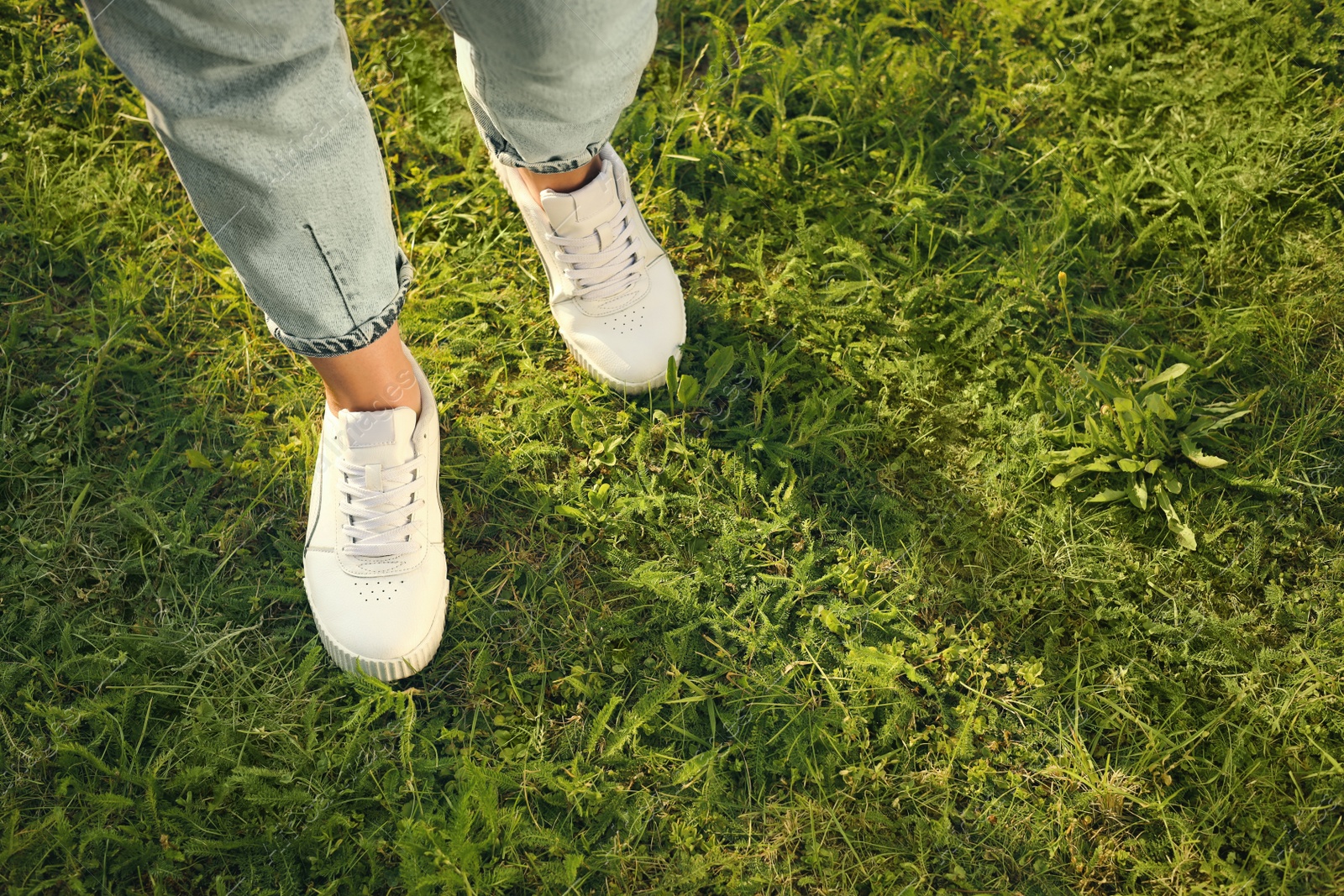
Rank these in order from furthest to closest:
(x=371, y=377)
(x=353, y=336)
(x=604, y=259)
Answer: (x=604, y=259) < (x=371, y=377) < (x=353, y=336)

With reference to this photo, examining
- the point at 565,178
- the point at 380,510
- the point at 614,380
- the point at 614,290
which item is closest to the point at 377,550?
the point at 380,510

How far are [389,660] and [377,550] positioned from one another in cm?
24

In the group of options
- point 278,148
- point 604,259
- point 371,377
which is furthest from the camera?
point 604,259

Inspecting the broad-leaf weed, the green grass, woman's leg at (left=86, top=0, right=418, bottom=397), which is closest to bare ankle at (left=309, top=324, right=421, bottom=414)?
woman's leg at (left=86, top=0, right=418, bottom=397)

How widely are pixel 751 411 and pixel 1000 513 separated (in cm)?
66

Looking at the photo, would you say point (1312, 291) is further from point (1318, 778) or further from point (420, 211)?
point (420, 211)

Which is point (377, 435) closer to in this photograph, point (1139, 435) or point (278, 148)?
point (278, 148)

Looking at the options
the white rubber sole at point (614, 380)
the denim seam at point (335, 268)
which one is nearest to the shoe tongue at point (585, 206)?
the white rubber sole at point (614, 380)

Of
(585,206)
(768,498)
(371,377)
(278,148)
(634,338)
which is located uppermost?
(278,148)

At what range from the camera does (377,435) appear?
70.1 inches

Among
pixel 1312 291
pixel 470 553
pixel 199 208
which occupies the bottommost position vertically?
pixel 470 553

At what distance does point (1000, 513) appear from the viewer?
2.05 metres

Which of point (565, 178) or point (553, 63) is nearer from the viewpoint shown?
point (553, 63)

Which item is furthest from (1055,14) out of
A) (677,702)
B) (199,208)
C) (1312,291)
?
(199,208)
